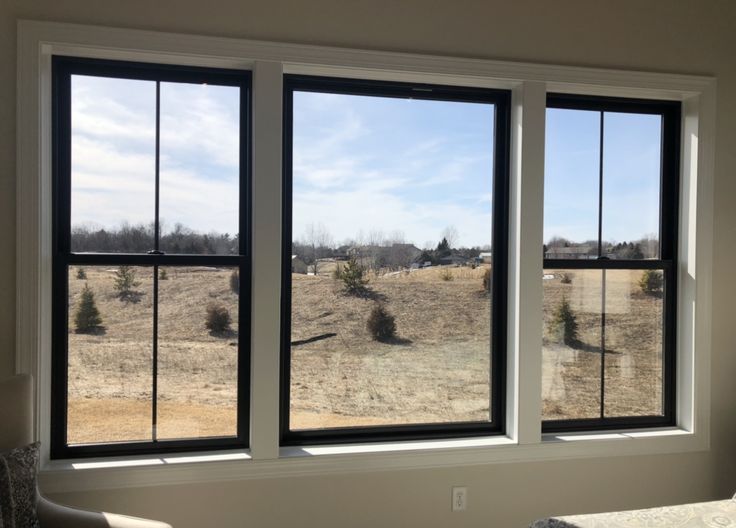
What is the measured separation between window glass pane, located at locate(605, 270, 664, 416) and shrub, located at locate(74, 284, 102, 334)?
2.50 meters

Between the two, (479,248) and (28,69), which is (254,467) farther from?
(28,69)

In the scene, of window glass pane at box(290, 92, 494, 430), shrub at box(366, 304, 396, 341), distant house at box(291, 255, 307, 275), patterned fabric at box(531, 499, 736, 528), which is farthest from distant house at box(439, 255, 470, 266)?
patterned fabric at box(531, 499, 736, 528)

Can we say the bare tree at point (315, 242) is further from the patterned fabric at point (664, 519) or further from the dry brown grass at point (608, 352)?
the patterned fabric at point (664, 519)

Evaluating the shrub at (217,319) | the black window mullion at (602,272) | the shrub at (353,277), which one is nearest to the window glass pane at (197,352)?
the shrub at (217,319)

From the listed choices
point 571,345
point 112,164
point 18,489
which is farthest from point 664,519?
point 112,164

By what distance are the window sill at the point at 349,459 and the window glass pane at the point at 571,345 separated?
0.16m

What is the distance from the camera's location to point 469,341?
288 centimetres

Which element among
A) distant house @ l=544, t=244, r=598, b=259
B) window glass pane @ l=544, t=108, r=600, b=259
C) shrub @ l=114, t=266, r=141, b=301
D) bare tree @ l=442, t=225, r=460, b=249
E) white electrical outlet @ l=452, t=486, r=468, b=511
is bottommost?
white electrical outlet @ l=452, t=486, r=468, b=511

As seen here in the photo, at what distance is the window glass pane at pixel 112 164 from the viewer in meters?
2.48

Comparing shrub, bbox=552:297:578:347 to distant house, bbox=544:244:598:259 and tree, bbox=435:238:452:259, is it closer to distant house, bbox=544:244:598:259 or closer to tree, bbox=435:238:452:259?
distant house, bbox=544:244:598:259

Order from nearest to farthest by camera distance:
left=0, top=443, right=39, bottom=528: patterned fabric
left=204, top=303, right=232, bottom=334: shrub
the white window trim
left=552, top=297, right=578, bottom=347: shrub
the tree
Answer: left=0, top=443, right=39, bottom=528: patterned fabric, the white window trim, left=204, top=303, right=232, bottom=334: shrub, the tree, left=552, top=297, right=578, bottom=347: shrub

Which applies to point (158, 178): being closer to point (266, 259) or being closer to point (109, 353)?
point (266, 259)

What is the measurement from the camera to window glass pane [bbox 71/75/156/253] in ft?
8.13

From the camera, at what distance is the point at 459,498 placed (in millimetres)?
2707
